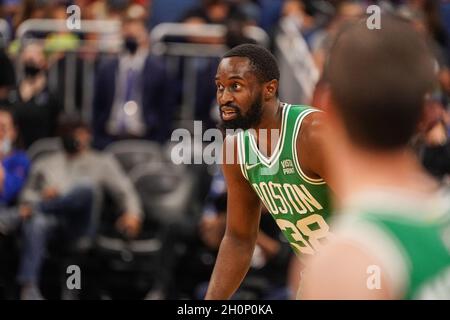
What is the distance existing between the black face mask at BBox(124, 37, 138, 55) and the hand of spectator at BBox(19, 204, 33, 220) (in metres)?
1.71

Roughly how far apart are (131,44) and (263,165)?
13.3 ft

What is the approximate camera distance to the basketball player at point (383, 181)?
1780 millimetres

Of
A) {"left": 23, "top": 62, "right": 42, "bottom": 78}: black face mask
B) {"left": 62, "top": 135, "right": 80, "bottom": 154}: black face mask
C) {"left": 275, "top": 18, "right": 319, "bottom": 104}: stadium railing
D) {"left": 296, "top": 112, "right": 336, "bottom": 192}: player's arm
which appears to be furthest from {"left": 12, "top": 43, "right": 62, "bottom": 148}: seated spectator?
{"left": 296, "top": 112, "right": 336, "bottom": 192}: player's arm

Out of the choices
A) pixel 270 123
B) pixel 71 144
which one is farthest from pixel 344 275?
pixel 71 144

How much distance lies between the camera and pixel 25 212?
7.20 m

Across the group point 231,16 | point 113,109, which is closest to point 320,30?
point 231,16

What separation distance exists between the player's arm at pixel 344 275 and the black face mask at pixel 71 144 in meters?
5.80

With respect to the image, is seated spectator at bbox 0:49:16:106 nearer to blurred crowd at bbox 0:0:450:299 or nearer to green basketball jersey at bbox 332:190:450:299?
blurred crowd at bbox 0:0:450:299

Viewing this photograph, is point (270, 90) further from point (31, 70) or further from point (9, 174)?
point (31, 70)

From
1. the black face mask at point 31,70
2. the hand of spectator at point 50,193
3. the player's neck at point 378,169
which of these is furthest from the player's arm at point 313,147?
the black face mask at point 31,70

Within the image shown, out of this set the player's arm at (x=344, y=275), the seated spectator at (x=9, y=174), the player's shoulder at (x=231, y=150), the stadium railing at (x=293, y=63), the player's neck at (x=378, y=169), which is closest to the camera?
the player's arm at (x=344, y=275)

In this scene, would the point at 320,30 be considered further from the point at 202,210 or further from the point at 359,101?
the point at 359,101

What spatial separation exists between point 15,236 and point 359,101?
579 centimetres

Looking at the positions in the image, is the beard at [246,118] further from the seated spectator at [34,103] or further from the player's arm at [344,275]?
the seated spectator at [34,103]
